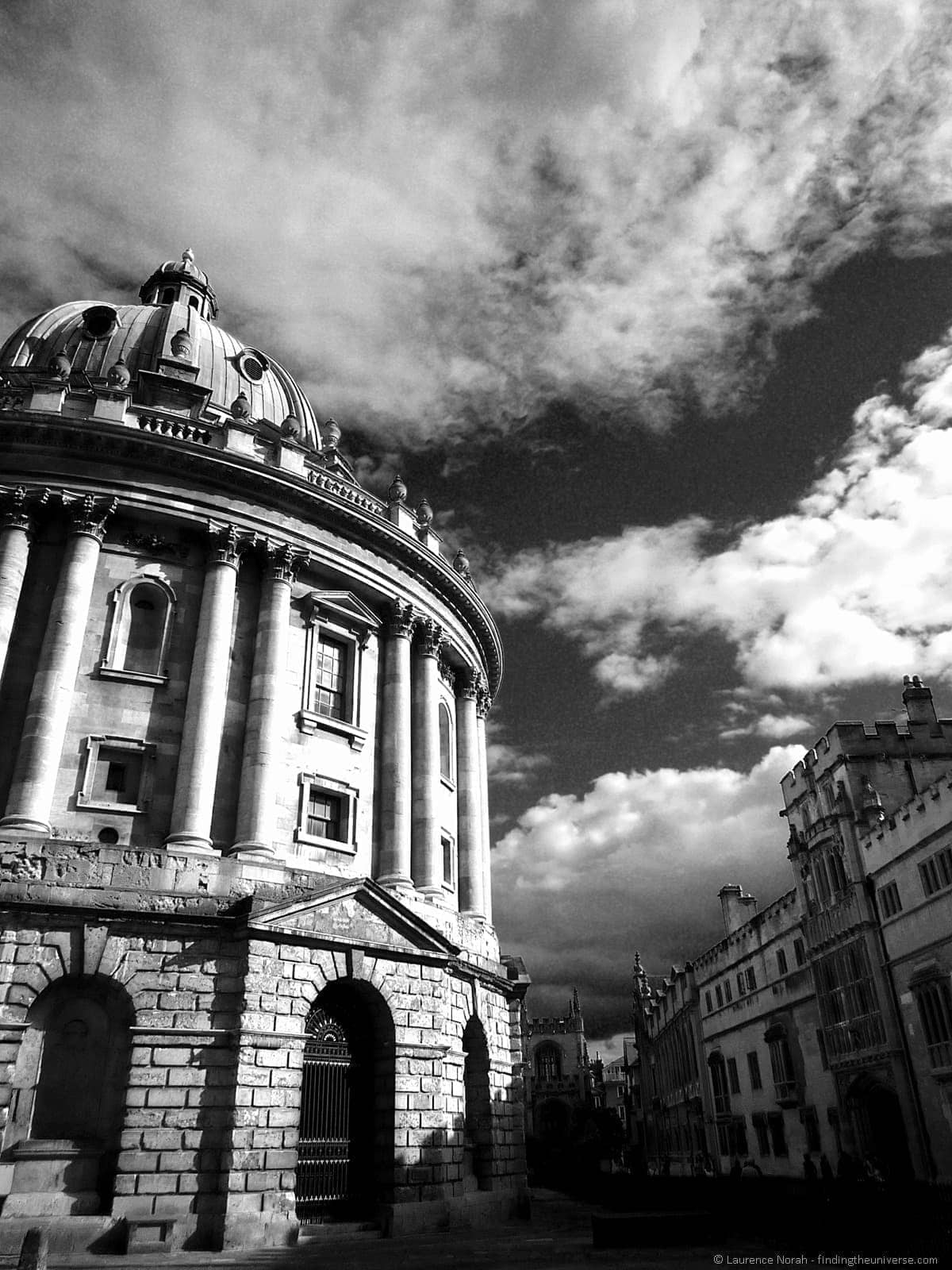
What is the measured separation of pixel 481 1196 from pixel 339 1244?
6632 mm

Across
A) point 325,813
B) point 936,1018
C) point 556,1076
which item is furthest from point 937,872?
point 556,1076

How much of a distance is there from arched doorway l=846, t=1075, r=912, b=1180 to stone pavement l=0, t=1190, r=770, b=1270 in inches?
709

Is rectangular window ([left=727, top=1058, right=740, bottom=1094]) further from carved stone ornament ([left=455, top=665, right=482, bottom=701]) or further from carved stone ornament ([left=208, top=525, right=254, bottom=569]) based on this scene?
carved stone ornament ([left=208, top=525, right=254, bottom=569])

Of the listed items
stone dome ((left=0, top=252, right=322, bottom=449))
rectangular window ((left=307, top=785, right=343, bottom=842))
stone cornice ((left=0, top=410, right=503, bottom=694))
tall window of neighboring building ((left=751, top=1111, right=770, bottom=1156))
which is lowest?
tall window of neighboring building ((left=751, top=1111, right=770, bottom=1156))

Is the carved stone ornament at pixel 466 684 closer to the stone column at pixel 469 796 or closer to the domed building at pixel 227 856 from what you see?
the stone column at pixel 469 796

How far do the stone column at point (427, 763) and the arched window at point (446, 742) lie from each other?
1.26m

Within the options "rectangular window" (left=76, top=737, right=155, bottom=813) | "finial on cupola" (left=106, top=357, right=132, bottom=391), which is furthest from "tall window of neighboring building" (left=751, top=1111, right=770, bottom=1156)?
"finial on cupola" (left=106, top=357, right=132, bottom=391)

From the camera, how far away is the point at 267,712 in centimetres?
2536

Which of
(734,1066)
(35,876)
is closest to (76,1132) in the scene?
(35,876)

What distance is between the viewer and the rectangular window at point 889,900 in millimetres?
34500

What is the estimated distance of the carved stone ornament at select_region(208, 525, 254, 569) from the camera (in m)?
26.7

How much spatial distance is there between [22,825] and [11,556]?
749 cm

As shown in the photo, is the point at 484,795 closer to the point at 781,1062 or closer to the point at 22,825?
the point at 22,825

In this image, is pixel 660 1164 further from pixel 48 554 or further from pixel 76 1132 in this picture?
pixel 48 554
